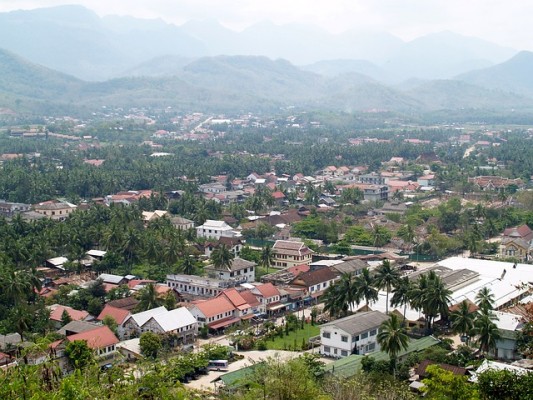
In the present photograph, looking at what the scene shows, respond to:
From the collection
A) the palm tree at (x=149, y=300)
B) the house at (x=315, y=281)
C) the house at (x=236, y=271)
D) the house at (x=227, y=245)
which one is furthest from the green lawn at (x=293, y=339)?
the house at (x=227, y=245)

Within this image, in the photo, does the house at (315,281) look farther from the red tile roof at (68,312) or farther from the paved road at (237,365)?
the red tile roof at (68,312)

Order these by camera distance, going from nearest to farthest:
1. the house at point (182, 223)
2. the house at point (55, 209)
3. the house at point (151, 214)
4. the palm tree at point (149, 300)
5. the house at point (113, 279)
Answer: the palm tree at point (149, 300) < the house at point (113, 279) < the house at point (182, 223) < the house at point (151, 214) < the house at point (55, 209)

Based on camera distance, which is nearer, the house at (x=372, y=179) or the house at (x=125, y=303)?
the house at (x=125, y=303)

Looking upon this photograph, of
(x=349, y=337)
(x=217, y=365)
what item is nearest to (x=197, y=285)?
(x=217, y=365)

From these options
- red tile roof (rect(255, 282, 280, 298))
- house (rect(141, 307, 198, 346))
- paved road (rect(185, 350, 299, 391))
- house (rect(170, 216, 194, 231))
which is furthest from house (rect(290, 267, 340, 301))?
house (rect(170, 216, 194, 231))

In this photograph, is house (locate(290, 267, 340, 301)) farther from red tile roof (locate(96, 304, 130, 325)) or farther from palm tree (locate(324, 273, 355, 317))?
red tile roof (locate(96, 304, 130, 325))

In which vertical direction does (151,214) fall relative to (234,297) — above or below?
below

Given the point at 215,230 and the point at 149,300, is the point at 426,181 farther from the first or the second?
the point at 149,300

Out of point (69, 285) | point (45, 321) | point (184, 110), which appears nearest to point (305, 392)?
point (45, 321)
